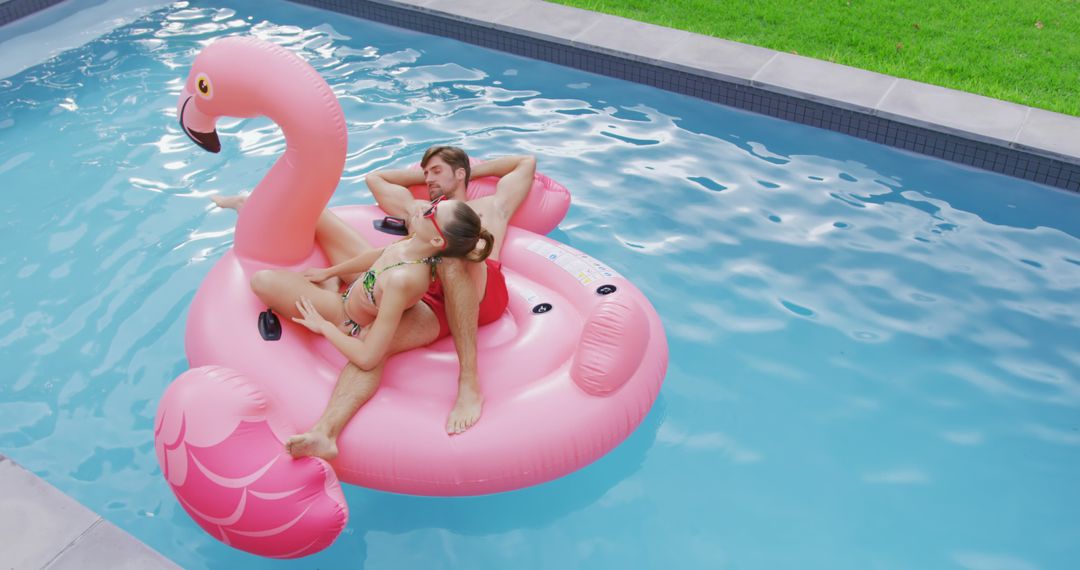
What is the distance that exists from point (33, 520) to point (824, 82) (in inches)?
188

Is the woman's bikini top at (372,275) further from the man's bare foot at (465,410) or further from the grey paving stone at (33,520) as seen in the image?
the grey paving stone at (33,520)

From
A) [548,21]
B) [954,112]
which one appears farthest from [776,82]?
[548,21]

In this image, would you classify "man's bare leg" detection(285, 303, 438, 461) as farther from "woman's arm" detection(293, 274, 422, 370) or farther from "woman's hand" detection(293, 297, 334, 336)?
"woman's hand" detection(293, 297, 334, 336)

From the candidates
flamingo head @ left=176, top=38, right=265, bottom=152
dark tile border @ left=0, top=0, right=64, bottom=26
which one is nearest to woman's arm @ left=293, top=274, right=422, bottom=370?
flamingo head @ left=176, top=38, right=265, bottom=152

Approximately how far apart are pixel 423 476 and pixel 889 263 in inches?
108

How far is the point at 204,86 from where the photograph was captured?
3.50m

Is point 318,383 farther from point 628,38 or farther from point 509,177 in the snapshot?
point 628,38

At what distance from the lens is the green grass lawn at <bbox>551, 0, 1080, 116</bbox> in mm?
5742

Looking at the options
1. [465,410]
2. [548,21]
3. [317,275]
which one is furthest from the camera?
[548,21]

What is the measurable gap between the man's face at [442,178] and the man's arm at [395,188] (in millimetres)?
189

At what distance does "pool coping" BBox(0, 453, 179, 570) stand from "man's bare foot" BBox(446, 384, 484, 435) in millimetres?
963

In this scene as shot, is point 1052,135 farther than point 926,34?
No

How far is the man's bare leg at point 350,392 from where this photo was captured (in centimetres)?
302

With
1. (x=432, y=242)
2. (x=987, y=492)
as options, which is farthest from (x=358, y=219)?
(x=987, y=492)
